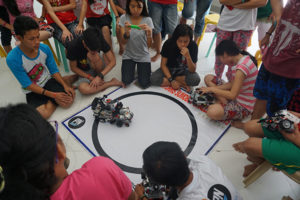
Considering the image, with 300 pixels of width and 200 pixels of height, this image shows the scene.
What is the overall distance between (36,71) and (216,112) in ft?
5.24

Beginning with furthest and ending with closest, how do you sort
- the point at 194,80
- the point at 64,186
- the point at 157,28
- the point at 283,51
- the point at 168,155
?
the point at 157,28 < the point at 194,80 < the point at 283,51 < the point at 168,155 < the point at 64,186

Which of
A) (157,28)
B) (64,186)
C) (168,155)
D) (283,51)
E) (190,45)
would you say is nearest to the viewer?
(64,186)

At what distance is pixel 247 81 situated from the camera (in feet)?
5.14

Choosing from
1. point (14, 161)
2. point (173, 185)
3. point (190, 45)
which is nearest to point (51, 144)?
point (14, 161)

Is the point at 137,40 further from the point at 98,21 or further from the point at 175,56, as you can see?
the point at 98,21

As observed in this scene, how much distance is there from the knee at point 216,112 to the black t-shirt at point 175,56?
22.2 inches

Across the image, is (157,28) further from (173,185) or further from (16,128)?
(16,128)

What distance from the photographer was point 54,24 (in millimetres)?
2158

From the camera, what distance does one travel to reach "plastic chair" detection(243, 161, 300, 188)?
40.1 inches

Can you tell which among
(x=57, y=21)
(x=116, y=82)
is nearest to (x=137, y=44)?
(x=116, y=82)

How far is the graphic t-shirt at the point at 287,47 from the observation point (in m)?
0.98

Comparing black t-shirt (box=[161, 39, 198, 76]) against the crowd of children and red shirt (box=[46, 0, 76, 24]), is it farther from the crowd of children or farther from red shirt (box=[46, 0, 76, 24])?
red shirt (box=[46, 0, 76, 24])

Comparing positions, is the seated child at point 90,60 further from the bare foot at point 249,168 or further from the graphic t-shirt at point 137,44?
the bare foot at point 249,168

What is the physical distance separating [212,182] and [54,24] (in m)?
2.20
